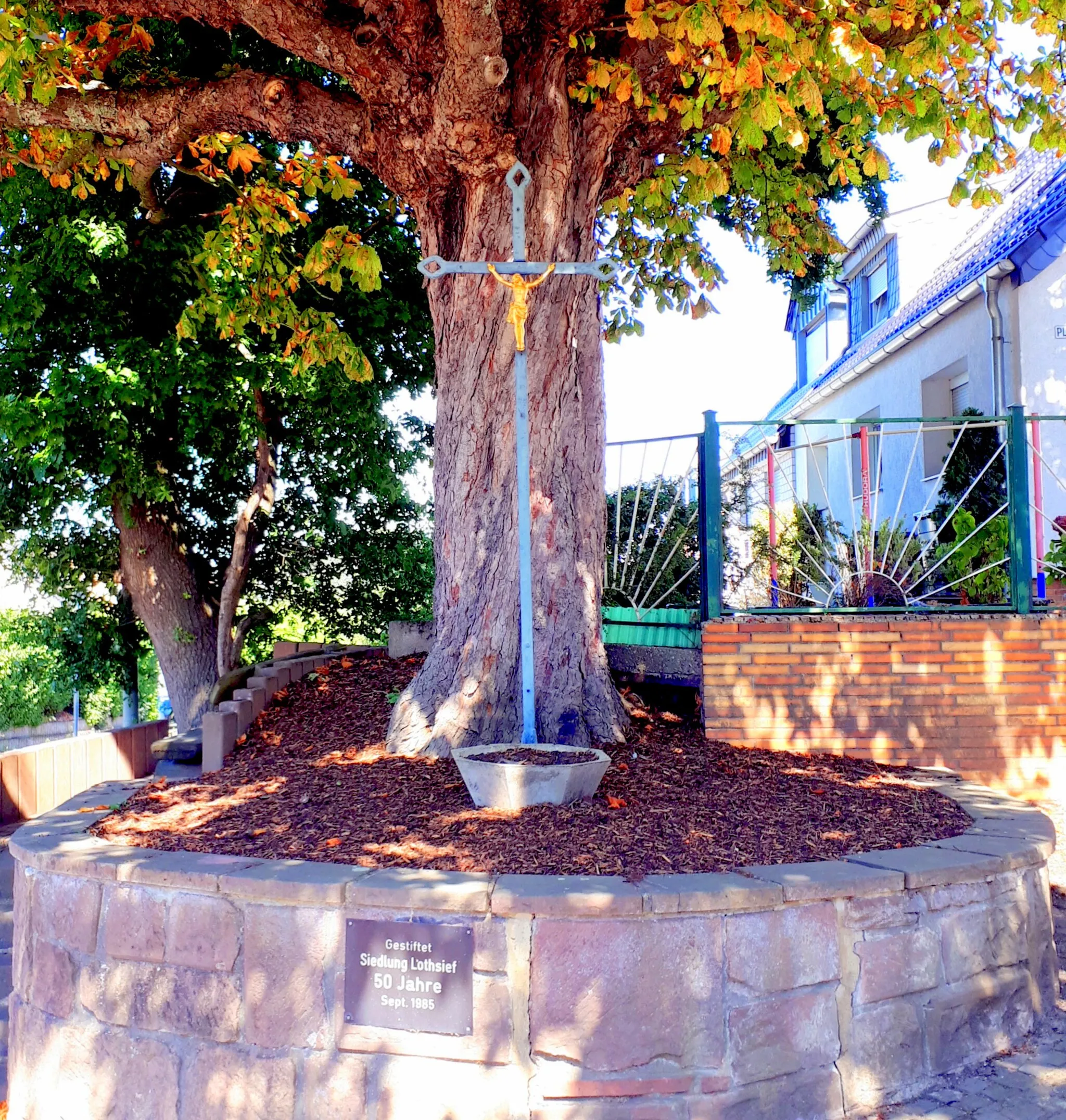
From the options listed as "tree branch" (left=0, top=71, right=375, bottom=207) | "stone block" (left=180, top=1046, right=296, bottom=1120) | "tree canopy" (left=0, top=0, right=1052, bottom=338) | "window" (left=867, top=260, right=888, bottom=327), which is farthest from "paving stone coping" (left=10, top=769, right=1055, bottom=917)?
"window" (left=867, top=260, right=888, bottom=327)

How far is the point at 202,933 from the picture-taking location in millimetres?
3529

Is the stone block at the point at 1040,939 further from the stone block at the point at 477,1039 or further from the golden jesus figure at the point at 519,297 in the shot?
the golden jesus figure at the point at 519,297

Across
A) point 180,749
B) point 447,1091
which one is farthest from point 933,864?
point 180,749

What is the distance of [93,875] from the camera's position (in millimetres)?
3773

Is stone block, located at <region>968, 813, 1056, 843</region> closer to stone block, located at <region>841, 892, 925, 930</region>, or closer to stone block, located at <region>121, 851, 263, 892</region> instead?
stone block, located at <region>841, 892, 925, 930</region>

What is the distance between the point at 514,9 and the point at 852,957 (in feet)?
15.1

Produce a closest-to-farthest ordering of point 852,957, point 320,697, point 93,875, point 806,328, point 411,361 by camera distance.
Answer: point 852,957 → point 93,875 → point 320,697 → point 411,361 → point 806,328

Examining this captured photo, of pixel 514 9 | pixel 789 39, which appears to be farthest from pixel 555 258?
pixel 789 39

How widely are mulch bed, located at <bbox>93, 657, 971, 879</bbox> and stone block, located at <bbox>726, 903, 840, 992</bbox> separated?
303 mm

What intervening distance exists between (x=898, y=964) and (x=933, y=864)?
36cm

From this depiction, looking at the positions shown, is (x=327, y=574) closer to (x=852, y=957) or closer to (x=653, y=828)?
(x=653, y=828)

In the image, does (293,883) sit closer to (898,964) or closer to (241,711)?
(898,964)

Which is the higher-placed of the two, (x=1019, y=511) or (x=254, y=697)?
(x=1019, y=511)

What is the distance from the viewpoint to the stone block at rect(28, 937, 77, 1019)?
3773 millimetres
